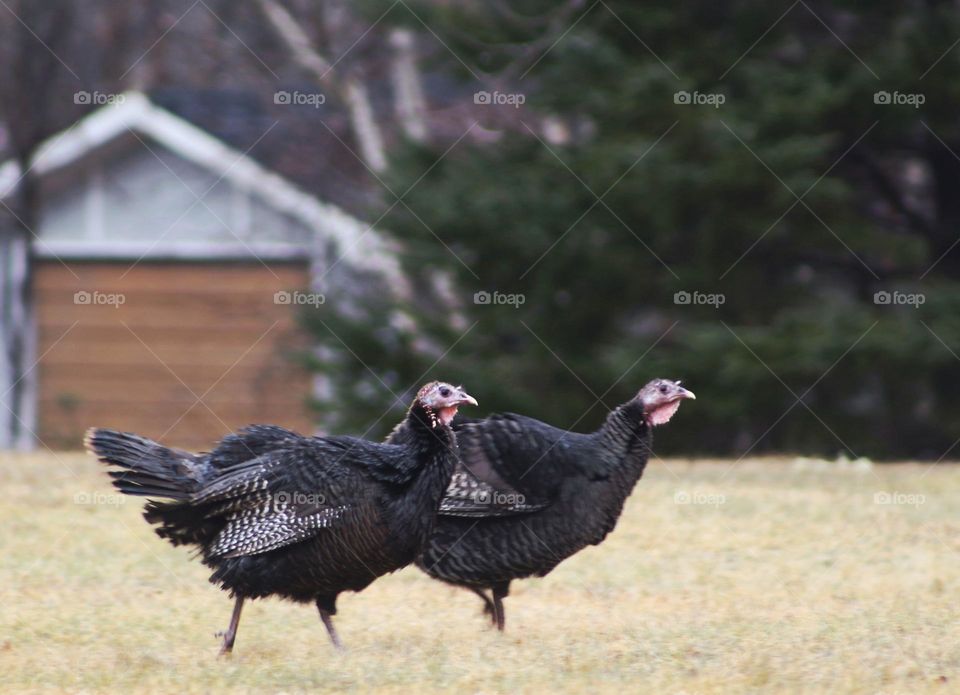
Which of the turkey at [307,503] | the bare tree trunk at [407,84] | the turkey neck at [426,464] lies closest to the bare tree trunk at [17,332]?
the bare tree trunk at [407,84]

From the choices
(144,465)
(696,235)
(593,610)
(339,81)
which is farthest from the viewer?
(339,81)

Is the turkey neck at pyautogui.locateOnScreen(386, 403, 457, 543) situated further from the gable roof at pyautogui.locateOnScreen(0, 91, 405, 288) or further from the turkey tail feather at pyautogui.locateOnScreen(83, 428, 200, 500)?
the gable roof at pyautogui.locateOnScreen(0, 91, 405, 288)

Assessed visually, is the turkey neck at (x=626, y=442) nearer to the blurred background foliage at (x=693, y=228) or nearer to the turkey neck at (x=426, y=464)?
the turkey neck at (x=426, y=464)

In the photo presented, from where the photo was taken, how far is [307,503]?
23.1 ft

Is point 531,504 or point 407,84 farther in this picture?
point 407,84

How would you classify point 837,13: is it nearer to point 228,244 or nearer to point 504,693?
point 228,244

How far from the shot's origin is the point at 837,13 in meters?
16.9


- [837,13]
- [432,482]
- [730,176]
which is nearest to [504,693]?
[432,482]

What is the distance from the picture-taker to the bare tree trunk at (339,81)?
21750 mm

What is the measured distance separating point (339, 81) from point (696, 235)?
8.20 metres

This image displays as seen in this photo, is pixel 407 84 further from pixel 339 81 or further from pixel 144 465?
pixel 144 465

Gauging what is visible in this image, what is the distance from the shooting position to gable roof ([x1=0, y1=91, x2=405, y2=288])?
806 inches

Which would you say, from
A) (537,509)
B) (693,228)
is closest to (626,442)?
(537,509)

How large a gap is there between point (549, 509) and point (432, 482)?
1.06 meters
